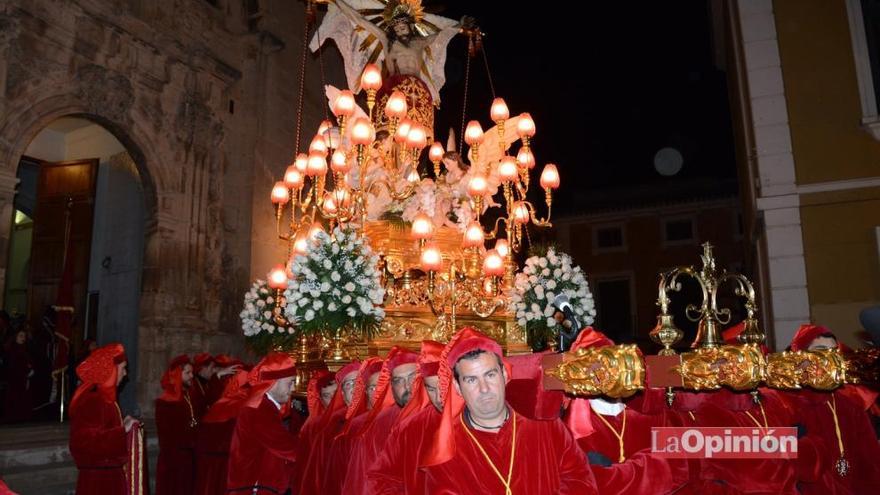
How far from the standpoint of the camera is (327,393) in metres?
6.64

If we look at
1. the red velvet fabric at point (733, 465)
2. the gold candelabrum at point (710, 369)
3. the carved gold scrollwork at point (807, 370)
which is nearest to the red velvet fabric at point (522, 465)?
the gold candelabrum at point (710, 369)

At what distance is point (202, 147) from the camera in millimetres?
12492

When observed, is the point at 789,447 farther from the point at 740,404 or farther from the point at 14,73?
the point at 14,73

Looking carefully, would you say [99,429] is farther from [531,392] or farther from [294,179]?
[531,392]

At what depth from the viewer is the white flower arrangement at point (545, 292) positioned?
26.9 feet

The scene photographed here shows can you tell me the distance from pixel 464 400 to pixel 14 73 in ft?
31.8

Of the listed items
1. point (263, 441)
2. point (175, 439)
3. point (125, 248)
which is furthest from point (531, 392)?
point (125, 248)

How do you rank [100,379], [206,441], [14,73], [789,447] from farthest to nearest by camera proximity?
[14,73] → [206,441] → [100,379] → [789,447]

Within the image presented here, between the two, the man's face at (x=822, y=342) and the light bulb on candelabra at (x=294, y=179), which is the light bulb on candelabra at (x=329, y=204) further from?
the man's face at (x=822, y=342)

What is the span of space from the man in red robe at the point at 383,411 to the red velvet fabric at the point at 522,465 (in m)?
1.09

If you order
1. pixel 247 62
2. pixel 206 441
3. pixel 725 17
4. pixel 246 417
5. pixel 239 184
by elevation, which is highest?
pixel 725 17

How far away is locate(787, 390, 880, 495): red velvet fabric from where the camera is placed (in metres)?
4.46

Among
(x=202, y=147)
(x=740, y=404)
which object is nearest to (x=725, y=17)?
(x=202, y=147)

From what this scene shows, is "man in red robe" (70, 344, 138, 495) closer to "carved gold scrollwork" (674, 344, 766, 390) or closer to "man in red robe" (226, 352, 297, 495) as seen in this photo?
"man in red robe" (226, 352, 297, 495)
